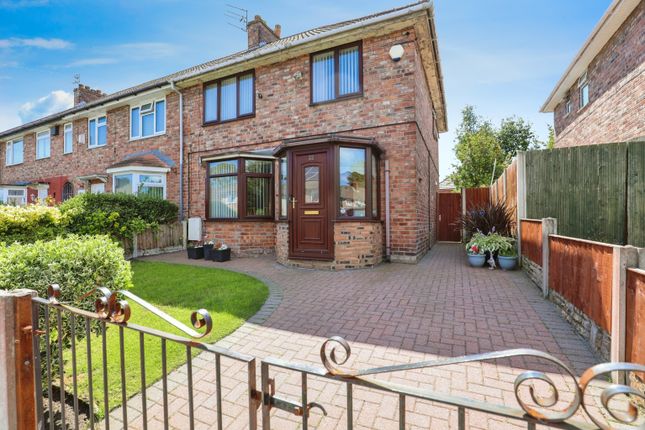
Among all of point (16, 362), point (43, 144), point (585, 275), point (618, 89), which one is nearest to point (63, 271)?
point (16, 362)

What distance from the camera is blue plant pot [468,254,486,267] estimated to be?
6.95m

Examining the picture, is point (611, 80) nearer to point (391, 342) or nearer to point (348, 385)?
point (391, 342)

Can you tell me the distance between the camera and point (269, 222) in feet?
31.2

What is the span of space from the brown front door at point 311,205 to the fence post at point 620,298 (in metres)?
5.09

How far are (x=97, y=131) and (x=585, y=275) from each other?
17.5 meters

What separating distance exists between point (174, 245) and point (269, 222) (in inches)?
144

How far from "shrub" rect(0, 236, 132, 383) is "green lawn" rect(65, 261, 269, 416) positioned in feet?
1.11

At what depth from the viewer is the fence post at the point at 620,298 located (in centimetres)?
236

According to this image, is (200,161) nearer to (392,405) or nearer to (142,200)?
(142,200)

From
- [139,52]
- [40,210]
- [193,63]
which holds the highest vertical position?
[193,63]

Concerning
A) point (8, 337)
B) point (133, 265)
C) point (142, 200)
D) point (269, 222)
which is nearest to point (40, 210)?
point (133, 265)

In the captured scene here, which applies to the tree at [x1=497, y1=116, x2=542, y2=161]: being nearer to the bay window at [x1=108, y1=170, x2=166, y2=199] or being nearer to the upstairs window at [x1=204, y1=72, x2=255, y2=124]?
the upstairs window at [x1=204, y1=72, x2=255, y2=124]

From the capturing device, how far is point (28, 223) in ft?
21.3

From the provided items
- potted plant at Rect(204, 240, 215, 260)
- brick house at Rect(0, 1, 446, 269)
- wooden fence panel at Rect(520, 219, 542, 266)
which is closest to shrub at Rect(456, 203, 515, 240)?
wooden fence panel at Rect(520, 219, 542, 266)
